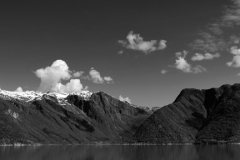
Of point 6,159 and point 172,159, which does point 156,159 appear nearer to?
point 172,159

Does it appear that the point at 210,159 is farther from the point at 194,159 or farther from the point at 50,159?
the point at 50,159

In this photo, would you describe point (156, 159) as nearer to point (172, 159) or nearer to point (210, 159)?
point (172, 159)

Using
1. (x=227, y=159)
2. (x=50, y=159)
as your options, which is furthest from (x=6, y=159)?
(x=227, y=159)

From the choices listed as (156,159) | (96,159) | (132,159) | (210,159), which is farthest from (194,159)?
(96,159)

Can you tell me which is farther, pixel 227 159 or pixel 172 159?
pixel 172 159

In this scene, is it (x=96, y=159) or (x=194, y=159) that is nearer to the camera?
(x=194, y=159)

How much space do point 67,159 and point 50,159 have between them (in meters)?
7.88

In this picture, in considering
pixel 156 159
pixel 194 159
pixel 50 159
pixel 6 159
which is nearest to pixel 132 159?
pixel 156 159

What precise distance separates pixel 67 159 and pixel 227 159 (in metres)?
72.9

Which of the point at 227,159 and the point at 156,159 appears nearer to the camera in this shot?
the point at 227,159

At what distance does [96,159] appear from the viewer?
149500 millimetres

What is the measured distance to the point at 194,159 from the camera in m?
139

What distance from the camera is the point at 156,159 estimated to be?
146m

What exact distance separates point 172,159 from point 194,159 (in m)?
11.7
